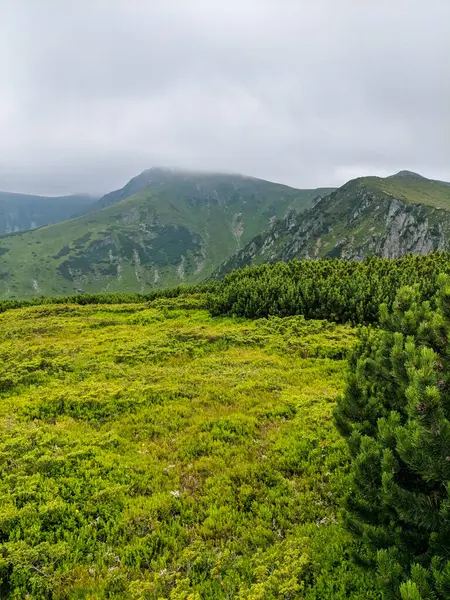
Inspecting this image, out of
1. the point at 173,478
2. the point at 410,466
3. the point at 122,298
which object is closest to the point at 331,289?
the point at 173,478

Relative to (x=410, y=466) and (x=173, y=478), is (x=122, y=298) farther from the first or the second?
(x=410, y=466)

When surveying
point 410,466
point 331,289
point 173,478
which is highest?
point 410,466

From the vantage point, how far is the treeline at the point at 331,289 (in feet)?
88.6

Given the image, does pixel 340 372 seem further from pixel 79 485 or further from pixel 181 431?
pixel 79 485

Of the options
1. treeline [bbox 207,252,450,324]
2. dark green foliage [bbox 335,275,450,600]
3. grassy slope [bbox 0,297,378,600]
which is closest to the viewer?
dark green foliage [bbox 335,275,450,600]

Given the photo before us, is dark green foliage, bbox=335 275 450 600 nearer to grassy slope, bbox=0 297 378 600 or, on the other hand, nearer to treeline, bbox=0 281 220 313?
grassy slope, bbox=0 297 378 600

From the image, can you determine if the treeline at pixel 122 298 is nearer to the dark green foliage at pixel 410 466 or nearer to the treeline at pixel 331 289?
the treeline at pixel 331 289

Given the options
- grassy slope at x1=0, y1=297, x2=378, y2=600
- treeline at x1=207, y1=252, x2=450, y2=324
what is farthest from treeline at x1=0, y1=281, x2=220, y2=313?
grassy slope at x1=0, y1=297, x2=378, y2=600

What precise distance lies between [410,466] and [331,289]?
24042 mm

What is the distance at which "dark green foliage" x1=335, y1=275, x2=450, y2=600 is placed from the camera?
4.81 meters

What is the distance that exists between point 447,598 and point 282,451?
7295 mm

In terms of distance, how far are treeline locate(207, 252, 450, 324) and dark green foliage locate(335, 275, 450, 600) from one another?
61.6ft

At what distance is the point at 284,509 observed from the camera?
9.17 m

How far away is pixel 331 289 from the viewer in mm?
28328
